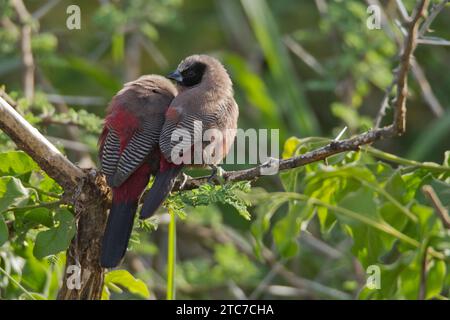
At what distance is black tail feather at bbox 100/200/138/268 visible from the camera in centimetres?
297

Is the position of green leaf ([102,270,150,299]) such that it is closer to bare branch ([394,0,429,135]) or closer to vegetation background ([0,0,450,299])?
vegetation background ([0,0,450,299])

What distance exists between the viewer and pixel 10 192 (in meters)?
2.81

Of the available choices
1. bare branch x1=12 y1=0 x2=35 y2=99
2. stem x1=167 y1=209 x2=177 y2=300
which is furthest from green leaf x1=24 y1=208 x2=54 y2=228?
bare branch x1=12 y1=0 x2=35 y2=99

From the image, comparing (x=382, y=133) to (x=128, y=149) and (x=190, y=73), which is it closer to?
(x=128, y=149)

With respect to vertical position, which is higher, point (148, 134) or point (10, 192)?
point (148, 134)

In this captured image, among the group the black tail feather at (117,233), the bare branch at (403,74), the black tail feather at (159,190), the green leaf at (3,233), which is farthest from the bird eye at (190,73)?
the bare branch at (403,74)

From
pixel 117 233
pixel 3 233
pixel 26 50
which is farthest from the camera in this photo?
pixel 26 50

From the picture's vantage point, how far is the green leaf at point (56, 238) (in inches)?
111

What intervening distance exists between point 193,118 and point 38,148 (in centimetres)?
83

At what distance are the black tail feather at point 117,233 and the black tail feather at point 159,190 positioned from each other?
0.27 ft

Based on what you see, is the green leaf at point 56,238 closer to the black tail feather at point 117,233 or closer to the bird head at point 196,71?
the black tail feather at point 117,233

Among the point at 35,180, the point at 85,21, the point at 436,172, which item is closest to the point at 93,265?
the point at 35,180

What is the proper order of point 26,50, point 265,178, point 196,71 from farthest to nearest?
point 265,178
point 26,50
point 196,71

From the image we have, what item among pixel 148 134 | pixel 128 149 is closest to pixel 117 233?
pixel 128 149
